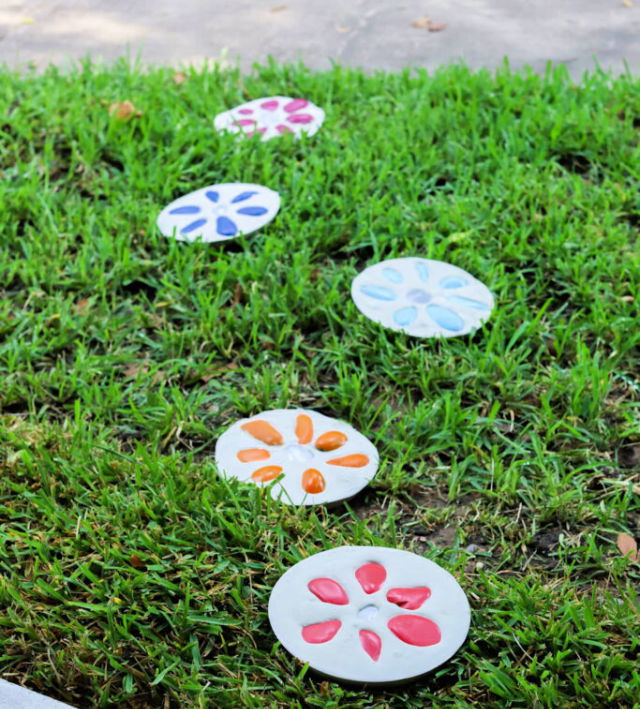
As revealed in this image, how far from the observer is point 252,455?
2.27 metres

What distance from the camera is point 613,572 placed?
6.55 feet

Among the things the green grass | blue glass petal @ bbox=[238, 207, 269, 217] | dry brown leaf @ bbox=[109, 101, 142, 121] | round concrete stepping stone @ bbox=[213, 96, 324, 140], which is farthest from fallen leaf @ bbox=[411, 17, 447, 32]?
blue glass petal @ bbox=[238, 207, 269, 217]

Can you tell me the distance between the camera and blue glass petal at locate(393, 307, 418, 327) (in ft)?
8.73

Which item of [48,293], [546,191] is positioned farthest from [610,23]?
[48,293]

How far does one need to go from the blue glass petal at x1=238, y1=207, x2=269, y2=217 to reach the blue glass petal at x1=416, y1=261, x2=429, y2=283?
613 millimetres

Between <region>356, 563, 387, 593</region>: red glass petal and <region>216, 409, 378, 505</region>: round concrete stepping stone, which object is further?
<region>216, 409, 378, 505</region>: round concrete stepping stone

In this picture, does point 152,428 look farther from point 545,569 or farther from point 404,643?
point 545,569

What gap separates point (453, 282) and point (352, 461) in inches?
32.4

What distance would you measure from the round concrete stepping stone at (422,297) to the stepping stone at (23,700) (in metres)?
1.43

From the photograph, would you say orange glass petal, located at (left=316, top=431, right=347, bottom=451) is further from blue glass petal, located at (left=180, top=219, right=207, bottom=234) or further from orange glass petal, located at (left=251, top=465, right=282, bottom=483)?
blue glass petal, located at (left=180, top=219, right=207, bottom=234)

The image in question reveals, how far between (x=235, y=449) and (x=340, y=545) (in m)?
0.40

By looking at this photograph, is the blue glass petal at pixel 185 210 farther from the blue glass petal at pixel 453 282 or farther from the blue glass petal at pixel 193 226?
the blue glass petal at pixel 453 282

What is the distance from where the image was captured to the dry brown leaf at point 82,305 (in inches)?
110

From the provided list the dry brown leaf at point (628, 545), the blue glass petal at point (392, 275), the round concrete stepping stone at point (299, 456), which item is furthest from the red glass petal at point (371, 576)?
the blue glass petal at point (392, 275)
